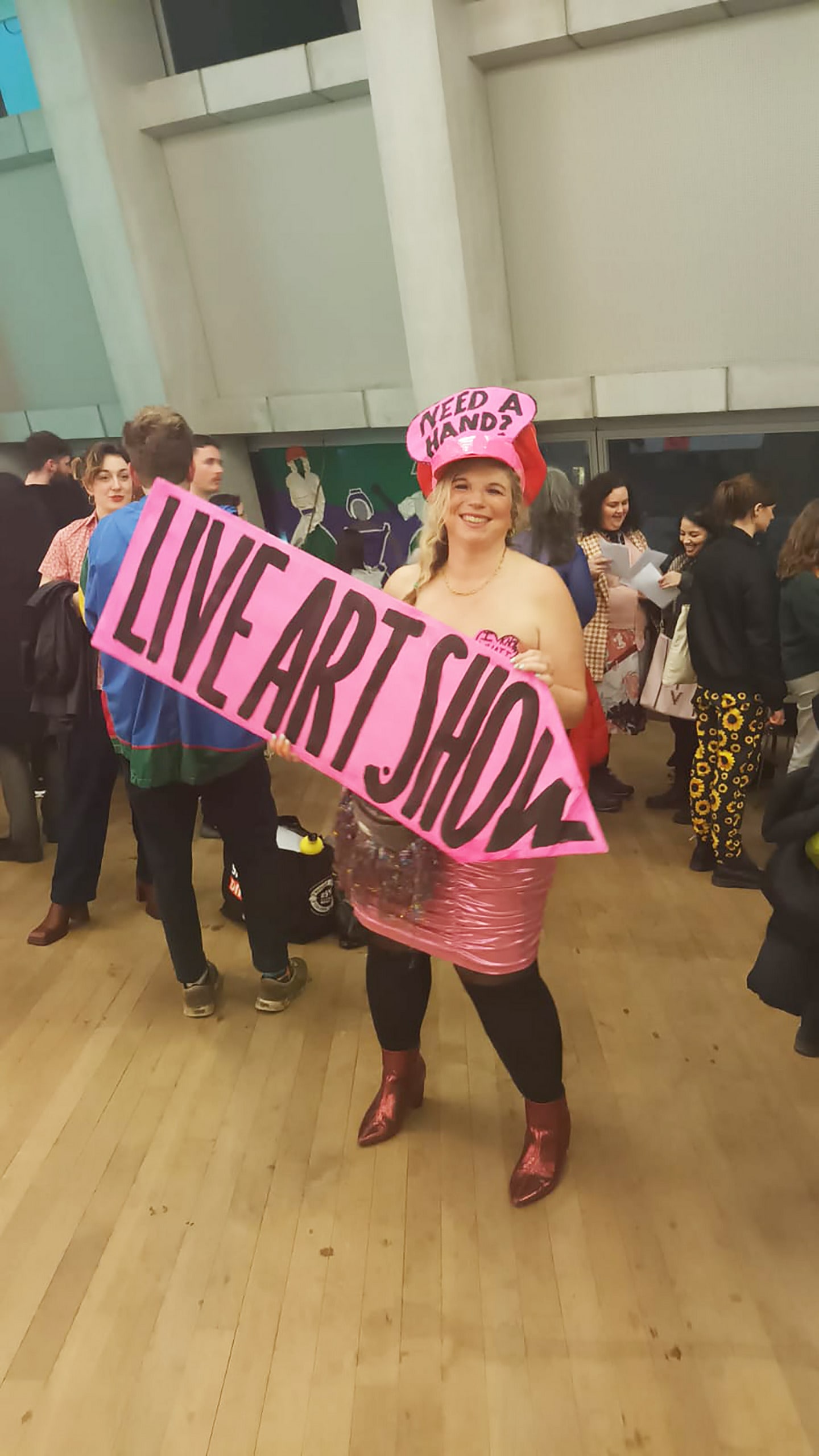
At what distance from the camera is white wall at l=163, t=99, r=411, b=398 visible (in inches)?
141

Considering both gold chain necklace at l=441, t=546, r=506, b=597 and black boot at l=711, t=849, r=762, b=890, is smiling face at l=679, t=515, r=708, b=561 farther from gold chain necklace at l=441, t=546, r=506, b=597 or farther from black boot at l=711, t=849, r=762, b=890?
gold chain necklace at l=441, t=546, r=506, b=597

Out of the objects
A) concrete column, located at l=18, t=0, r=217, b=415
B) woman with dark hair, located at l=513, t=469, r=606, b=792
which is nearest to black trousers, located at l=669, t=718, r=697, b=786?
woman with dark hair, located at l=513, t=469, r=606, b=792

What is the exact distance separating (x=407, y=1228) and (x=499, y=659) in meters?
1.11

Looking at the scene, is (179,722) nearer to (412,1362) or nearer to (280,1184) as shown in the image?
(280,1184)

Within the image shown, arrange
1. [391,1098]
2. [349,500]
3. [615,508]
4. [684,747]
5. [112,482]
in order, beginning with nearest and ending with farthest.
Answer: [391,1098], [112,482], [615,508], [684,747], [349,500]

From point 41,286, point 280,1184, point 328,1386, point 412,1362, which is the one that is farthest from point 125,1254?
point 41,286

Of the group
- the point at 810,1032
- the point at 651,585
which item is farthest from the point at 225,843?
the point at 651,585

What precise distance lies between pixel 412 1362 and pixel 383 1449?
0.13 meters

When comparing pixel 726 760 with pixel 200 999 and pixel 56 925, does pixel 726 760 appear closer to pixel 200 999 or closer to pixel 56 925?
pixel 200 999

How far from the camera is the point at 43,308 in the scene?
4391mm

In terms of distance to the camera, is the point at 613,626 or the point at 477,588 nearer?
the point at 477,588

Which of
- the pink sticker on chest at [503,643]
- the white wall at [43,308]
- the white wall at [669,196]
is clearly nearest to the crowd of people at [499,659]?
the pink sticker on chest at [503,643]

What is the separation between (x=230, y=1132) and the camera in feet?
6.23

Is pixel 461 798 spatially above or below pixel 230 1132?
above
